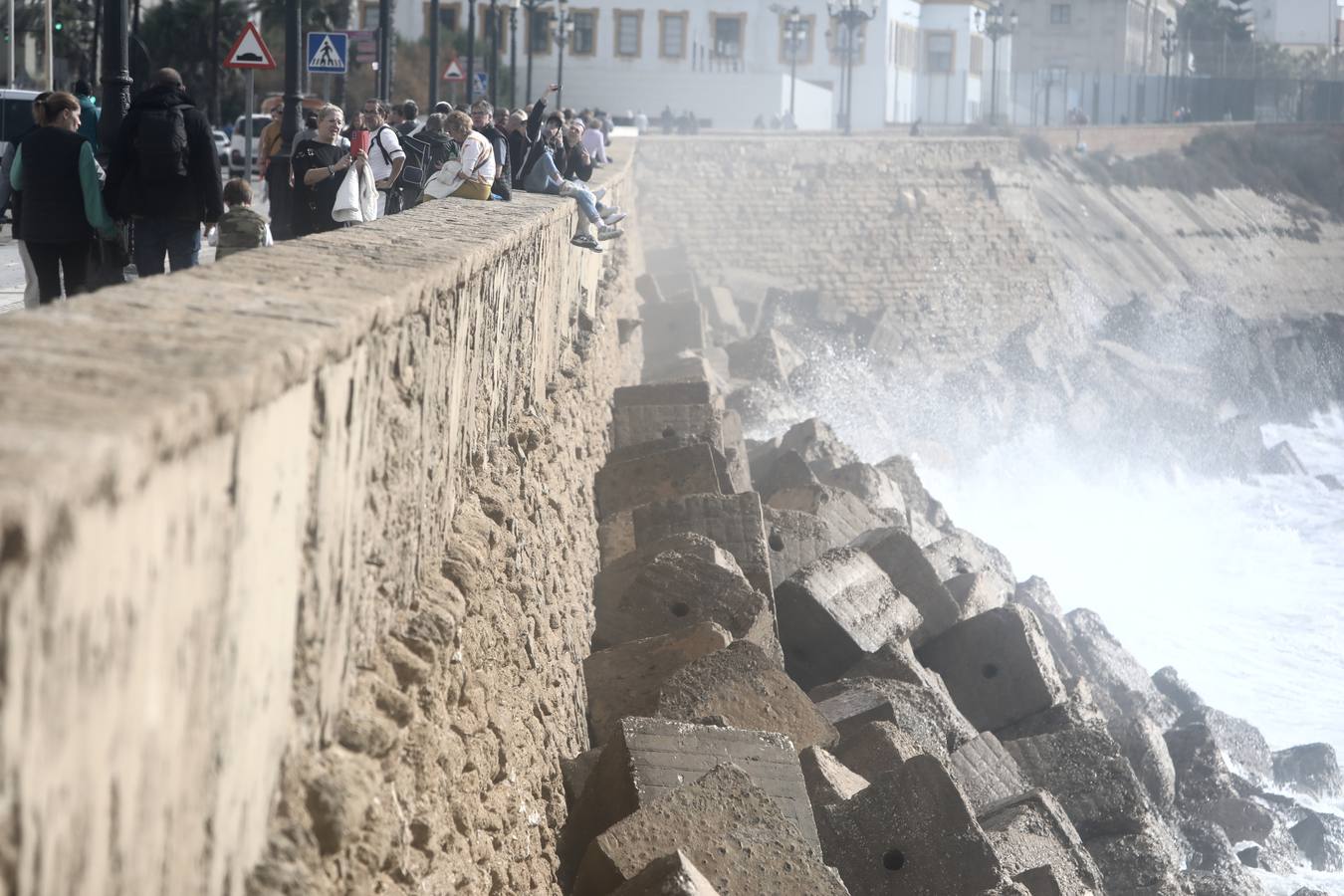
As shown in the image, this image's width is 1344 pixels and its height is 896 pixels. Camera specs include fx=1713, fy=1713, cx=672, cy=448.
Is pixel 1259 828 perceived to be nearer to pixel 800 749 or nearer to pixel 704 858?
pixel 800 749

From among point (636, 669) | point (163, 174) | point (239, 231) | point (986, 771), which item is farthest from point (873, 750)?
point (163, 174)

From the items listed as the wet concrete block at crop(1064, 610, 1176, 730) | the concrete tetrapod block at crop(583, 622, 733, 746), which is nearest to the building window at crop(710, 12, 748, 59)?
the wet concrete block at crop(1064, 610, 1176, 730)

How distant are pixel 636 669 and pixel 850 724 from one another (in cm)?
121

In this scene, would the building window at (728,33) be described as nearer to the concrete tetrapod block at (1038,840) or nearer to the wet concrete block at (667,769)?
the concrete tetrapod block at (1038,840)

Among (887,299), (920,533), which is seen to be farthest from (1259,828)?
(887,299)

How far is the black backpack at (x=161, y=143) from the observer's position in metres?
8.20

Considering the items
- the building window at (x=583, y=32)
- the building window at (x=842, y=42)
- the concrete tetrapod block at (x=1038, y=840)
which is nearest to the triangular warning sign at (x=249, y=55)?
the concrete tetrapod block at (x=1038, y=840)

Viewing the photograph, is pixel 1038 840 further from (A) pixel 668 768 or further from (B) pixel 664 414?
(B) pixel 664 414

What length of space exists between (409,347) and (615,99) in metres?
56.9

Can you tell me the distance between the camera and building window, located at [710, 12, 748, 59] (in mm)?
60969

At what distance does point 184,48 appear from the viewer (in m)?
44.2

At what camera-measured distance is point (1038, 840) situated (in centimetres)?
746

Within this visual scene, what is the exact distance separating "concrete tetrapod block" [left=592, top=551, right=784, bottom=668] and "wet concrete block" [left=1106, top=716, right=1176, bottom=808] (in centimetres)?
413

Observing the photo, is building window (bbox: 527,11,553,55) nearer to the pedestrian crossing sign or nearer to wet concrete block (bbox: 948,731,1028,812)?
the pedestrian crossing sign
